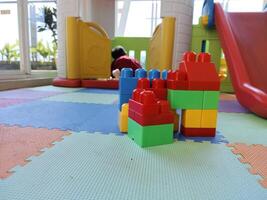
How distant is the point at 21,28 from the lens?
243 centimetres

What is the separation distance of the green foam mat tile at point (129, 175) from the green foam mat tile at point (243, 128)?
17cm

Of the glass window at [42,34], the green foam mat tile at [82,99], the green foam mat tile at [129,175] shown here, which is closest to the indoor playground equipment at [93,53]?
the glass window at [42,34]

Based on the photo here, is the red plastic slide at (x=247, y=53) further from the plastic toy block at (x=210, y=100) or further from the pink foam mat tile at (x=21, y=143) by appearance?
the pink foam mat tile at (x=21, y=143)

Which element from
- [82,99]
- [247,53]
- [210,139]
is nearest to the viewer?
[210,139]

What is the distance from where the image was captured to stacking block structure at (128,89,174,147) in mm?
791

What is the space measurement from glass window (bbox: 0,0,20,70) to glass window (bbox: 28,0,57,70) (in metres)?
0.23

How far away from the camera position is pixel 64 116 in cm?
117

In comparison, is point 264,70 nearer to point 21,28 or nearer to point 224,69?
point 224,69

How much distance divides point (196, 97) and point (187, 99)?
0.04 metres

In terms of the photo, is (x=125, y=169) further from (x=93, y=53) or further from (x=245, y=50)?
(x=93, y=53)

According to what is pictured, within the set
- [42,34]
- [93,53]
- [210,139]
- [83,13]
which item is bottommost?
[210,139]

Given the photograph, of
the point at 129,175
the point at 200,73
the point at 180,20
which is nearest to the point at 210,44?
the point at 180,20

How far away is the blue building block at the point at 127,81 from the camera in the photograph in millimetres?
1023

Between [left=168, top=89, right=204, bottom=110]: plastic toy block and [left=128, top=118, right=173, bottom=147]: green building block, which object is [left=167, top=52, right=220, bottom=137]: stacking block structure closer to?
[left=168, top=89, right=204, bottom=110]: plastic toy block
